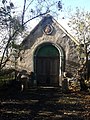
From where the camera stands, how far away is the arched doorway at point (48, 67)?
2727cm

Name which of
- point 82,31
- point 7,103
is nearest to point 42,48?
point 82,31

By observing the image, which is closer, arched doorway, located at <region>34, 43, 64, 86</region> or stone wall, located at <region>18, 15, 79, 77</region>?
stone wall, located at <region>18, 15, 79, 77</region>

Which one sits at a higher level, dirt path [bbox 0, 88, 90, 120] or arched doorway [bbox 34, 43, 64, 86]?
arched doorway [bbox 34, 43, 64, 86]

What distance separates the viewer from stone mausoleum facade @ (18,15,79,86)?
88.2ft

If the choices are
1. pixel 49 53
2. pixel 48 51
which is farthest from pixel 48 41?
pixel 49 53

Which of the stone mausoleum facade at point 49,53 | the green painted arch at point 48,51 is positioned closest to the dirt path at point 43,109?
the stone mausoleum facade at point 49,53

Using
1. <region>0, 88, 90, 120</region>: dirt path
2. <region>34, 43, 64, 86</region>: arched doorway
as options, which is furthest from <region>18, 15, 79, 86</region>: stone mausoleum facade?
<region>0, 88, 90, 120</region>: dirt path

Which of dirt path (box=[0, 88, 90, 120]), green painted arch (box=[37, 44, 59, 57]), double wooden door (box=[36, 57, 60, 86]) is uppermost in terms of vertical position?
green painted arch (box=[37, 44, 59, 57])

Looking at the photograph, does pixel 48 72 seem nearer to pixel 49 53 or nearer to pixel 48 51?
pixel 49 53

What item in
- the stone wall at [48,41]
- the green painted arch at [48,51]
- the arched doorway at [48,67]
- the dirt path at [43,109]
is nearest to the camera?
the dirt path at [43,109]

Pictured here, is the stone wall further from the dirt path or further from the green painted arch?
the dirt path

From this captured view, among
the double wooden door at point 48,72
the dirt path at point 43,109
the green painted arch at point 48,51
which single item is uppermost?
the green painted arch at point 48,51

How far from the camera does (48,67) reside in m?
27.3

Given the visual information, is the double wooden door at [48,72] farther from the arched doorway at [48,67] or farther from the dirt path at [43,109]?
the dirt path at [43,109]
